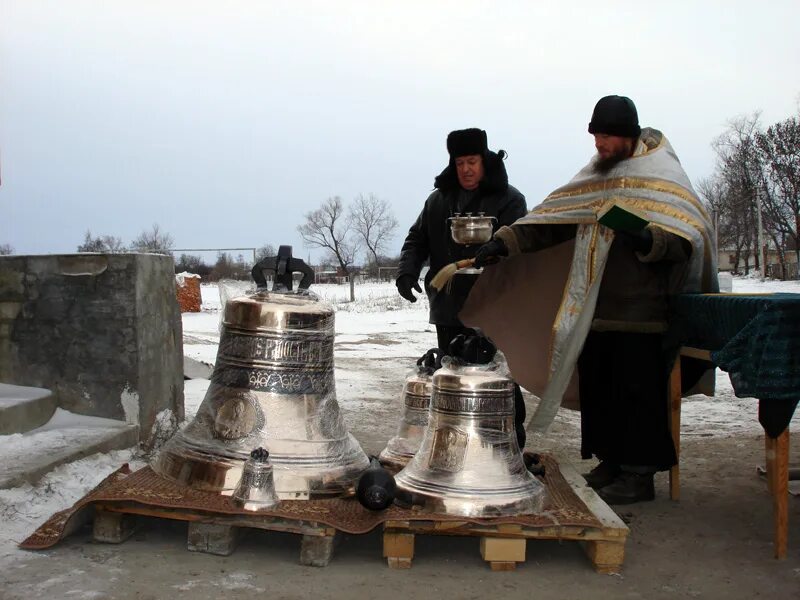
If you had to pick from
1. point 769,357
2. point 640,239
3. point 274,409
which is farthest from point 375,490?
point 640,239

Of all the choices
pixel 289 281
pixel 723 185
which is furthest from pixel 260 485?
pixel 723 185

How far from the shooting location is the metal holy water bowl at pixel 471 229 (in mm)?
4520

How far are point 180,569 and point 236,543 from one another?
317 millimetres

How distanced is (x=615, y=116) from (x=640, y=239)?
0.78 m

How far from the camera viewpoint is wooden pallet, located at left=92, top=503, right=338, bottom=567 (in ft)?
11.4

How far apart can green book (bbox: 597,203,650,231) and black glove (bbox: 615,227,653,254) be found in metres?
0.09

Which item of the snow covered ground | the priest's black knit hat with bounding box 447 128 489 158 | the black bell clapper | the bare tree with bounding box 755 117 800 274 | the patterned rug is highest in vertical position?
the bare tree with bounding box 755 117 800 274

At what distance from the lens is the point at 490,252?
4.56 meters

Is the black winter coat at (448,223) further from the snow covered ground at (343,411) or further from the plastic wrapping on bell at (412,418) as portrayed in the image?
the snow covered ground at (343,411)

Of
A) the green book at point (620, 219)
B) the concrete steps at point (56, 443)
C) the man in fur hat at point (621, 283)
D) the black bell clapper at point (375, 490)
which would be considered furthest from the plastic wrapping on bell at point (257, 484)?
the green book at point (620, 219)

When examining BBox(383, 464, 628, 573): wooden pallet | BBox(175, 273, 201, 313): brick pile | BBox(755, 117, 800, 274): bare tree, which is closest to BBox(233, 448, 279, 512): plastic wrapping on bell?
BBox(383, 464, 628, 573): wooden pallet

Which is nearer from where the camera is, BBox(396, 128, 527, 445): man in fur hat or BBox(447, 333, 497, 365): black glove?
BBox(447, 333, 497, 365): black glove

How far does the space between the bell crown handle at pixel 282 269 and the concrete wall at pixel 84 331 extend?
1.72 meters

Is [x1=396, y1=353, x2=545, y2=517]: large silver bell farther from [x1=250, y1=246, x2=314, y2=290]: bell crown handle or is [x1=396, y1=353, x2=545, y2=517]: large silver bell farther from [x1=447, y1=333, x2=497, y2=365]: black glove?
[x1=250, y1=246, x2=314, y2=290]: bell crown handle
